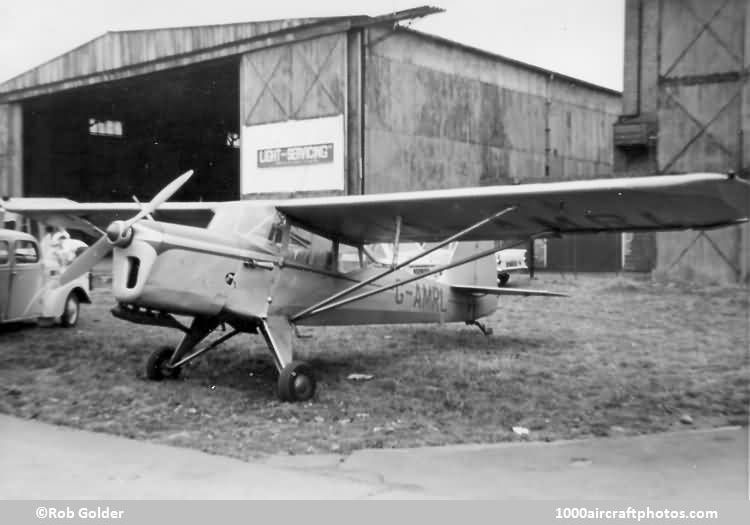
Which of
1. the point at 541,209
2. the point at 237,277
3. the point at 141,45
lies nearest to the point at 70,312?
the point at 237,277

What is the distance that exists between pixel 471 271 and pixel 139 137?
74.2 ft

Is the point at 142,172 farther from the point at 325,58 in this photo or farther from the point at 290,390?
the point at 290,390

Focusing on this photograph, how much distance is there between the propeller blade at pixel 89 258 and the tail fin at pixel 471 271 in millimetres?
5175

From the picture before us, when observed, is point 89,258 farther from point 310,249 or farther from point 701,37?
point 701,37

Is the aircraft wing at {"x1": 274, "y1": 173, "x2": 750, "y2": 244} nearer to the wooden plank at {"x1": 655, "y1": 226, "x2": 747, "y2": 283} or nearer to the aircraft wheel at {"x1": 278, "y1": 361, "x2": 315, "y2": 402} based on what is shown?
the aircraft wheel at {"x1": 278, "y1": 361, "x2": 315, "y2": 402}

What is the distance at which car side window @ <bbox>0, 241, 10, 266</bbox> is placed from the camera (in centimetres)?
1177

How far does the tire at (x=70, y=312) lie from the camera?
1302cm

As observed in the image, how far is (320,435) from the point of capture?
6.27 metres

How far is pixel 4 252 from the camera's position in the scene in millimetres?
11875

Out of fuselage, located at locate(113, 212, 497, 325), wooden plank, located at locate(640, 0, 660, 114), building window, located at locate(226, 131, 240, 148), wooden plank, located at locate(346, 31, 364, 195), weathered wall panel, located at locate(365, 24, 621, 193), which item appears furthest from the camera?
building window, located at locate(226, 131, 240, 148)

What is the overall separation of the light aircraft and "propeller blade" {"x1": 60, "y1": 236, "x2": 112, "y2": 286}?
0.05 ft

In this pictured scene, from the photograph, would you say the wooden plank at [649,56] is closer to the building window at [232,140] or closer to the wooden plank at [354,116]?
the wooden plank at [354,116]

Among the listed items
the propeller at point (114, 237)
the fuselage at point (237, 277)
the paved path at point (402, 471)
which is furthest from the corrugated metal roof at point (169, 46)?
the paved path at point (402, 471)

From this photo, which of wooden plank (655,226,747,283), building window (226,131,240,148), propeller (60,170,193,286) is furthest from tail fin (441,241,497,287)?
building window (226,131,240,148)
